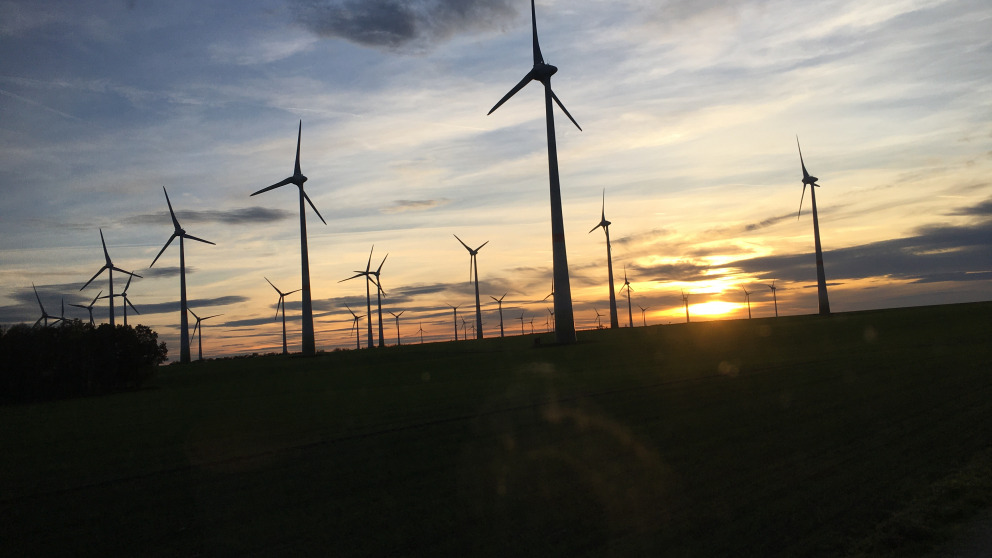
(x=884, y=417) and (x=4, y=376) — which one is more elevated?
(x=4, y=376)

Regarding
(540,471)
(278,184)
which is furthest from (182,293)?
(540,471)

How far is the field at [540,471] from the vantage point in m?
12.6

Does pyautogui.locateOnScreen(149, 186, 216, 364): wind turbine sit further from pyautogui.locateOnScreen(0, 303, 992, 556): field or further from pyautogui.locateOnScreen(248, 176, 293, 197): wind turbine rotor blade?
pyautogui.locateOnScreen(0, 303, 992, 556): field

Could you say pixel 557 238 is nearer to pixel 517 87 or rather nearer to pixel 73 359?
pixel 517 87

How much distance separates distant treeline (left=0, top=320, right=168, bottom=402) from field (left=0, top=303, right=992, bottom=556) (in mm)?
26284

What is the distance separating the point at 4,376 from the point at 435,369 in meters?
33.1

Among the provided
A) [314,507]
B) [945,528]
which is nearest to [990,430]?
[945,528]

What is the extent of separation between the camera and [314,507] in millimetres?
15078

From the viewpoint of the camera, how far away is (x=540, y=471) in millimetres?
17344

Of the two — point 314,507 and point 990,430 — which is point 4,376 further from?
point 990,430

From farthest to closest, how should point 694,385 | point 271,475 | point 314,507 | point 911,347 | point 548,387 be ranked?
point 911,347, point 548,387, point 694,385, point 271,475, point 314,507

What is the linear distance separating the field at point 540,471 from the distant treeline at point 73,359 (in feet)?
86.2

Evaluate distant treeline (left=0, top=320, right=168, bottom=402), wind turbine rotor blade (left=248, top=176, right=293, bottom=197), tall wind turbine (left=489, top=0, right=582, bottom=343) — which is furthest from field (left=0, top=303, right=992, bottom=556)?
wind turbine rotor blade (left=248, top=176, right=293, bottom=197)

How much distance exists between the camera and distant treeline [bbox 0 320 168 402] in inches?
2227
